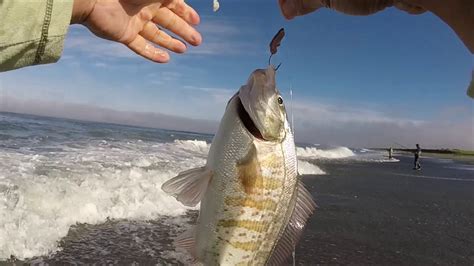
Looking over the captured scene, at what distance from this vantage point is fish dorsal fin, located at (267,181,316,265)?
2811mm

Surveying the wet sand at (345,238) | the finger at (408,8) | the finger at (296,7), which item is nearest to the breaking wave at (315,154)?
the wet sand at (345,238)

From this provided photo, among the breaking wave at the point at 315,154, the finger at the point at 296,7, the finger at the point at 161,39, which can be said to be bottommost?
the breaking wave at the point at 315,154

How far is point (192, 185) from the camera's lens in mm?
2775

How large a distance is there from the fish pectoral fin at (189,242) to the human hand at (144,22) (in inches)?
43.6

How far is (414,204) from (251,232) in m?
14.3

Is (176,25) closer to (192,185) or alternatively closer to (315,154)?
(192,185)

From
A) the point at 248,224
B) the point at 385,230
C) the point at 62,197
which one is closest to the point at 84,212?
the point at 62,197

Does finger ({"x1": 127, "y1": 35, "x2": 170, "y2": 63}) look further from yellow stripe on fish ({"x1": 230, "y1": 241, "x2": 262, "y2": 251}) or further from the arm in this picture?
yellow stripe on fish ({"x1": 230, "y1": 241, "x2": 262, "y2": 251})

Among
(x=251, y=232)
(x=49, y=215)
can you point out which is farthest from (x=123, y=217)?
(x=251, y=232)

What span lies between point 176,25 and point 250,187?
3.56ft

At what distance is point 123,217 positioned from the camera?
9680 millimetres

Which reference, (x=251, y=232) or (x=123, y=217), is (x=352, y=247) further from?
(x=251, y=232)

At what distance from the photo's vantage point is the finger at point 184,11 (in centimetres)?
275

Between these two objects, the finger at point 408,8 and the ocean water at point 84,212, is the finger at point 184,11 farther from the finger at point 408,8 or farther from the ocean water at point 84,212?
the ocean water at point 84,212
